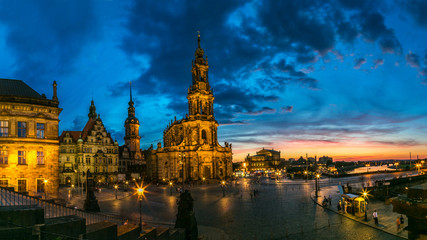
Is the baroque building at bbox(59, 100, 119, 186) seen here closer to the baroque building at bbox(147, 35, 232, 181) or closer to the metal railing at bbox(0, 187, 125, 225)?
the baroque building at bbox(147, 35, 232, 181)

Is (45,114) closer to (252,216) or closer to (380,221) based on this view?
(252,216)

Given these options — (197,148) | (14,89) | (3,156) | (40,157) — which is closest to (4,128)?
(3,156)

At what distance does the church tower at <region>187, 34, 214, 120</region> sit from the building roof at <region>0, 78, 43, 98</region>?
4872 cm

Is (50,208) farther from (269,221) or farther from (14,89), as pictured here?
(14,89)

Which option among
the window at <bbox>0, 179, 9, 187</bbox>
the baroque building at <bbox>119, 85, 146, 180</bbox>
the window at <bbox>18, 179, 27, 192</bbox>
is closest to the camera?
the window at <bbox>0, 179, 9, 187</bbox>

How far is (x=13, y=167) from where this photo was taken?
2905 cm

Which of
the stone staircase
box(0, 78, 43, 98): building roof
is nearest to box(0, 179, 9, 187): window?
box(0, 78, 43, 98): building roof

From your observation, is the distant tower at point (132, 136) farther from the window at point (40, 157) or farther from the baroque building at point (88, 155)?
the window at point (40, 157)

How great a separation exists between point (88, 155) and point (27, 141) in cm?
4454

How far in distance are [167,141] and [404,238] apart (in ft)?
282

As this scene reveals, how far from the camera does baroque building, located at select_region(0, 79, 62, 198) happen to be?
2900cm

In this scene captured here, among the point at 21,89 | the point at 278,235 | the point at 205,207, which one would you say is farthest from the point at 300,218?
the point at 21,89

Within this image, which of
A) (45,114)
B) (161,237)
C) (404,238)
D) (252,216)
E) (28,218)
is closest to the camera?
(28,218)

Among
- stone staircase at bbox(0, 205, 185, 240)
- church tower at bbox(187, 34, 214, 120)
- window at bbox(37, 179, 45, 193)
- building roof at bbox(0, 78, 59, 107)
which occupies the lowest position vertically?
window at bbox(37, 179, 45, 193)
